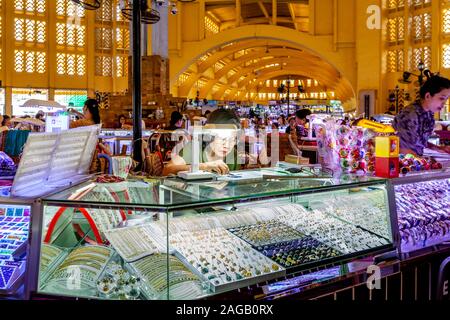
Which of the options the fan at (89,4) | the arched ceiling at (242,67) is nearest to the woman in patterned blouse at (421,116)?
the fan at (89,4)

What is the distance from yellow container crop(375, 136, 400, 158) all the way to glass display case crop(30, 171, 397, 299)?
193mm

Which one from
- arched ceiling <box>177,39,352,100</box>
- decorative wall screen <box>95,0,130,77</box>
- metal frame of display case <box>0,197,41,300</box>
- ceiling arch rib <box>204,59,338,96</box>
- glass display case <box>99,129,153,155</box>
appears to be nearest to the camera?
metal frame of display case <box>0,197,41,300</box>

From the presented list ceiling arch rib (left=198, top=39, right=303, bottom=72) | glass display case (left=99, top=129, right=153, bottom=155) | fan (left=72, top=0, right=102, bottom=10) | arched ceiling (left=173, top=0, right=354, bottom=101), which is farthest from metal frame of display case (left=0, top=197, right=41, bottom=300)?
ceiling arch rib (left=198, top=39, right=303, bottom=72)

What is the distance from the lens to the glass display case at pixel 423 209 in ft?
9.12

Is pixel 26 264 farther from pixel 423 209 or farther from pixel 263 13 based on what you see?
pixel 263 13

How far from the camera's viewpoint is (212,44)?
22.8 m

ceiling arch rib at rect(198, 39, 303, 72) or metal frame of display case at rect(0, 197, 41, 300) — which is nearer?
metal frame of display case at rect(0, 197, 41, 300)

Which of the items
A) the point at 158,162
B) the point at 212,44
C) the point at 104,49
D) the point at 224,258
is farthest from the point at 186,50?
the point at 224,258

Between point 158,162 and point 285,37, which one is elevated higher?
point 285,37

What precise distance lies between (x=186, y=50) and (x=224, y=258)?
21.6 metres

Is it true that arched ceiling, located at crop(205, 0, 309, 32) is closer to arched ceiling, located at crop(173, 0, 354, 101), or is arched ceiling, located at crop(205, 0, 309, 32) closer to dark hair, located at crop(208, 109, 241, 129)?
arched ceiling, located at crop(173, 0, 354, 101)

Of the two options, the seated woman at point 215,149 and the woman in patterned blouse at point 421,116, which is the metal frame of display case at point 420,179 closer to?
the woman in patterned blouse at point 421,116

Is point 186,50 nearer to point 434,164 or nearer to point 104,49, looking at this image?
point 104,49

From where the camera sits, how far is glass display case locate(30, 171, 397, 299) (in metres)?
2.01
